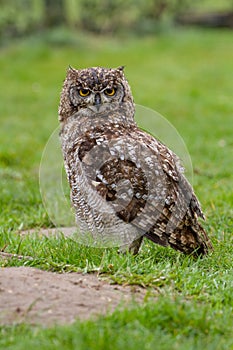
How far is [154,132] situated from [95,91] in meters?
3.03

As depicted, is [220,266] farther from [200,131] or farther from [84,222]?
[200,131]

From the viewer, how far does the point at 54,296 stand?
13.1 ft

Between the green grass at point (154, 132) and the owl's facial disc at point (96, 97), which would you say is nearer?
the green grass at point (154, 132)

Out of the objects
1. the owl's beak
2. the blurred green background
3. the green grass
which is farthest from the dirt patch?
the blurred green background

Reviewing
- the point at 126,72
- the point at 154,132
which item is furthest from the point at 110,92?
the point at 126,72

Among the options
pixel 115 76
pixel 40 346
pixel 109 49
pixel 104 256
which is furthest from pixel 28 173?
pixel 109 49

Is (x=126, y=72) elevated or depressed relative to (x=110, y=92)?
depressed

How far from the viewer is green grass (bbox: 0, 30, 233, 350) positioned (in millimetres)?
3668

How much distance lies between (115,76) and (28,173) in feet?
13.6

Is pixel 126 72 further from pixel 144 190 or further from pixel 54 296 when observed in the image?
pixel 54 296

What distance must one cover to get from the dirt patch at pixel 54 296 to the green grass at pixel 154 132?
13 centimetres

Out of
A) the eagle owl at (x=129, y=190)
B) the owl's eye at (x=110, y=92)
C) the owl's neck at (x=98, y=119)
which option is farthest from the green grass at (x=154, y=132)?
the owl's eye at (x=110, y=92)

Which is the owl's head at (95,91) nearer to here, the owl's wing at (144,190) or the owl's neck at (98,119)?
the owl's neck at (98,119)

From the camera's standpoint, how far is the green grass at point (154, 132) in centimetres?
367
